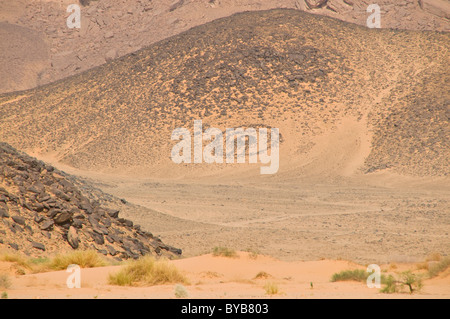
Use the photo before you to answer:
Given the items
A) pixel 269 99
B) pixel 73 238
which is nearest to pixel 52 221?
pixel 73 238

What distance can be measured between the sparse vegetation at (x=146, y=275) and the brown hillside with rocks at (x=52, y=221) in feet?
14.9

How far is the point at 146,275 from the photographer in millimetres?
10250

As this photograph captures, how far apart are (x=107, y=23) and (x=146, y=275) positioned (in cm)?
9692

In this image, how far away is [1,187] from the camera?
15.8m

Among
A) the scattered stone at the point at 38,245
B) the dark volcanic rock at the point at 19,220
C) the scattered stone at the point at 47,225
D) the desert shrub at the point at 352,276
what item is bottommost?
the desert shrub at the point at 352,276

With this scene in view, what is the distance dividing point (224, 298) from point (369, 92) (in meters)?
51.6

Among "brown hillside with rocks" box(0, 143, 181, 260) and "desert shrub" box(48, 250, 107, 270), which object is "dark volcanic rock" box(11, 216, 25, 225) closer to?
"brown hillside with rocks" box(0, 143, 181, 260)

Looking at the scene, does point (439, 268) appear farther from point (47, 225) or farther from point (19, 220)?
point (19, 220)

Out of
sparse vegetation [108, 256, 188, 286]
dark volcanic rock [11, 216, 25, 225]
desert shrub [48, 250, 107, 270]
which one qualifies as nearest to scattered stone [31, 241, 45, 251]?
dark volcanic rock [11, 216, 25, 225]

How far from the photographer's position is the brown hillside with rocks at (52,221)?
47.5 feet

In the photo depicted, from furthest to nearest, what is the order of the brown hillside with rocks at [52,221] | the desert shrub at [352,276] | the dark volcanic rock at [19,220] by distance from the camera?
1. the dark volcanic rock at [19,220]
2. the brown hillside with rocks at [52,221]
3. the desert shrub at [352,276]

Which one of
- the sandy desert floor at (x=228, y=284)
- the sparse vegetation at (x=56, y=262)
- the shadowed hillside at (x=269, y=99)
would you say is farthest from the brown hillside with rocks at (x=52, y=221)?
the shadowed hillside at (x=269, y=99)

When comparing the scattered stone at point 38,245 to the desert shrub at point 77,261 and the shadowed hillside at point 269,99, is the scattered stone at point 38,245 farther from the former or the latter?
the shadowed hillside at point 269,99

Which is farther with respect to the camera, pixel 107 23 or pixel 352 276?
pixel 107 23
